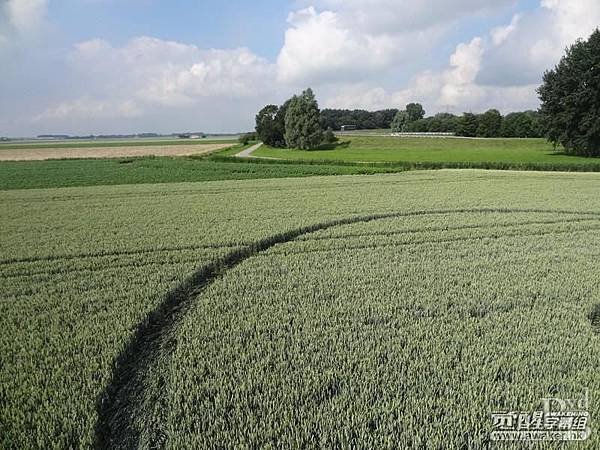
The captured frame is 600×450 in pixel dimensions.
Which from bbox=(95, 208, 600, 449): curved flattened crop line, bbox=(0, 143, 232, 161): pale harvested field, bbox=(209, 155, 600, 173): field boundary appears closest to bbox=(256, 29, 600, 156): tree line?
bbox=(209, 155, 600, 173): field boundary

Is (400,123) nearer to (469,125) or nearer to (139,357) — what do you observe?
(469,125)

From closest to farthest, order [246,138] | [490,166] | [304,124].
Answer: [490,166], [304,124], [246,138]

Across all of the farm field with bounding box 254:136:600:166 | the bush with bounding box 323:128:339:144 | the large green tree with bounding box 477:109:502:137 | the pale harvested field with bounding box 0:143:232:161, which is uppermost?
the large green tree with bounding box 477:109:502:137

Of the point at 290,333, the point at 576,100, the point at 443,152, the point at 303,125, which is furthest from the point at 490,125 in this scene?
the point at 290,333

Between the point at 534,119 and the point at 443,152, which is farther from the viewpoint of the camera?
the point at 534,119

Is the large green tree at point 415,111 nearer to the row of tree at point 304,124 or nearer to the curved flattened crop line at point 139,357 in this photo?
the row of tree at point 304,124

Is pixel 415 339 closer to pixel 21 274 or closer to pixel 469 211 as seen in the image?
pixel 21 274

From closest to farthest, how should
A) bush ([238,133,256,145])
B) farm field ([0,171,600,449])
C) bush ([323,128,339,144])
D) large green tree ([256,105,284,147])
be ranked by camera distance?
farm field ([0,171,600,449])
bush ([323,128,339,144])
large green tree ([256,105,284,147])
bush ([238,133,256,145])

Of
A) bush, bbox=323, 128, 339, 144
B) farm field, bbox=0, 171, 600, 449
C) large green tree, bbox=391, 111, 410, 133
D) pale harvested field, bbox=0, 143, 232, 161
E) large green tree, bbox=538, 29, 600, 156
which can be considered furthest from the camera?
large green tree, bbox=391, 111, 410, 133

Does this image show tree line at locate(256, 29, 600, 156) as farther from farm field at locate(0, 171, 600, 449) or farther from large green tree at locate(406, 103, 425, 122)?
farm field at locate(0, 171, 600, 449)
